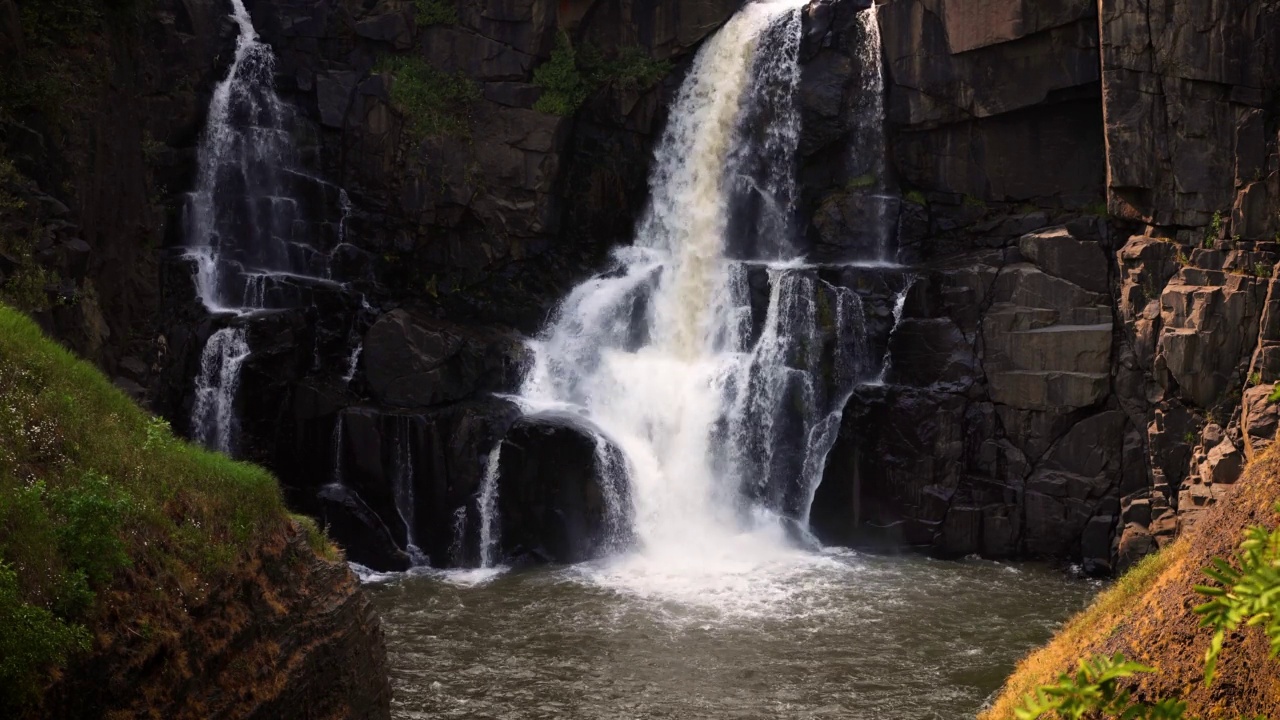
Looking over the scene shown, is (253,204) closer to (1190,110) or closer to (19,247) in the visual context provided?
(19,247)

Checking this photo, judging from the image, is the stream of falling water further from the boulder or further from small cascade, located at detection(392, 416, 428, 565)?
small cascade, located at detection(392, 416, 428, 565)

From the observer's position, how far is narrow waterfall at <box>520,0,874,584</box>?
2786cm

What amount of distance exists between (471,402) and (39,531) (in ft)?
56.1

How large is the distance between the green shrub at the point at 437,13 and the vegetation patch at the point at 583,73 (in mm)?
2862

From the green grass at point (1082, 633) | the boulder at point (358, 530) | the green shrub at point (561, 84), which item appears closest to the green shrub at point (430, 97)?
the green shrub at point (561, 84)

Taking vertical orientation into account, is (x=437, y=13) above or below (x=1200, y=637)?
above

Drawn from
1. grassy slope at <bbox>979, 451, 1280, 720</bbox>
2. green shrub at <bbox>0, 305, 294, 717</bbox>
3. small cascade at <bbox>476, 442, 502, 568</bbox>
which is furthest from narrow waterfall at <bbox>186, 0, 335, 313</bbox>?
grassy slope at <bbox>979, 451, 1280, 720</bbox>

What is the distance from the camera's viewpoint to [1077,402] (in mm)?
26438

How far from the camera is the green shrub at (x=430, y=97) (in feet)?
104

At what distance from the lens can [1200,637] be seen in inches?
430

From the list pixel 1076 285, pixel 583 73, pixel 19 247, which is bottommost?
pixel 1076 285

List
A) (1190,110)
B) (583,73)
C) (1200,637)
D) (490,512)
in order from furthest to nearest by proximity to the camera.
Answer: (583,73), (490,512), (1190,110), (1200,637)

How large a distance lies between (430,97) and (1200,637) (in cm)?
2591

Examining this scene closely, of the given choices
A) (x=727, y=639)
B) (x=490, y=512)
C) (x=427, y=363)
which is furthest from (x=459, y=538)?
(x=727, y=639)
